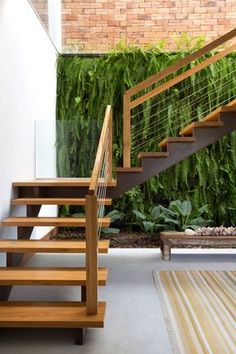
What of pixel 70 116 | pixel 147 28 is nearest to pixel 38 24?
pixel 70 116

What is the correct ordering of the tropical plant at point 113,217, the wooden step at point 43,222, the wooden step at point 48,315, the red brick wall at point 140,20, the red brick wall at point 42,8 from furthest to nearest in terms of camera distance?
the red brick wall at point 140,20 < the tropical plant at point 113,217 < the red brick wall at point 42,8 < the wooden step at point 43,222 < the wooden step at point 48,315

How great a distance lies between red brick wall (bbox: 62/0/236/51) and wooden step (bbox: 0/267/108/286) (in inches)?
197

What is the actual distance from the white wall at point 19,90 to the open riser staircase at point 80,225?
0.30 metres

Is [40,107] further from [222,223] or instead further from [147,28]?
[222,223]

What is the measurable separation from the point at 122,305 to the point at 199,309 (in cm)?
60

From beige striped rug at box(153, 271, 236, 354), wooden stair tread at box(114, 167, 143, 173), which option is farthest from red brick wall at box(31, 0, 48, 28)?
beige striped rug at box(153, 271, 236, 354)

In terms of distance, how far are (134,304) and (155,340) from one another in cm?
76

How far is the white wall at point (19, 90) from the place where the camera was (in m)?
4.32

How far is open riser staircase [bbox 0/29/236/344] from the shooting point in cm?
263

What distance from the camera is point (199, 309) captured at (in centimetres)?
334

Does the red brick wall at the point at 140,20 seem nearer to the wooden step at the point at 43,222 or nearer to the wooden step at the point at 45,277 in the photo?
the wooden step at the point at 43,222

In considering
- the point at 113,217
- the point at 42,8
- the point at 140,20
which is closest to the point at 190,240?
the point at 113,217

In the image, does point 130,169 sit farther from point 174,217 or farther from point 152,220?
point 152,220

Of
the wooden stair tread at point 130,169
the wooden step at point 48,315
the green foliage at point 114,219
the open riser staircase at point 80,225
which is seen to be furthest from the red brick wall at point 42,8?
the wooden step at point 48,315
